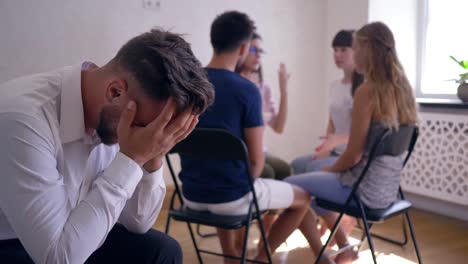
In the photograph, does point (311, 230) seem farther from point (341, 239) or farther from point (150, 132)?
point (150, 132)

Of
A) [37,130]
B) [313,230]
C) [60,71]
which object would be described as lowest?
[313,230]

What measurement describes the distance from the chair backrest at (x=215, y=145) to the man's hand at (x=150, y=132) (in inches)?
26.2

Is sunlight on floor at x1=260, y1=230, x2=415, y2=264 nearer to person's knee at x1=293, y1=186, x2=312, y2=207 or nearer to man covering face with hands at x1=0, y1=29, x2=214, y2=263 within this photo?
person's knee at x1=293, y1=186, x2=312, y2=207

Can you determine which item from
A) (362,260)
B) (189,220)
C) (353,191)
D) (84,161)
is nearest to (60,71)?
(84,161)

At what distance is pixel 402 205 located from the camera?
210cm

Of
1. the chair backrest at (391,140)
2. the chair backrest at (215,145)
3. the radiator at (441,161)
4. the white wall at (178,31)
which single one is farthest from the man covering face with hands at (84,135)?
the radiator at (441,161)

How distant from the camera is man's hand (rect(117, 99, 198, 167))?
3.39 feet

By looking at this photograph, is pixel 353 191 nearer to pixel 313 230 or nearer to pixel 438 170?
pixel 313 230

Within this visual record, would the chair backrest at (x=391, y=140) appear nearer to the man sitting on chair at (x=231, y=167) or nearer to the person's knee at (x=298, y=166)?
the man sitting on chair at (x=231, y=167)

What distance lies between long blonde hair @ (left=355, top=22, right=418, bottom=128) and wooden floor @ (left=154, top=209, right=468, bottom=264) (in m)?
0.87

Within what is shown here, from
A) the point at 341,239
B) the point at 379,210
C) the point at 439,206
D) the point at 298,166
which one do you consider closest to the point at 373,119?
Answer: the point at 379,210

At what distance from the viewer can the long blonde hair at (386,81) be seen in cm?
201

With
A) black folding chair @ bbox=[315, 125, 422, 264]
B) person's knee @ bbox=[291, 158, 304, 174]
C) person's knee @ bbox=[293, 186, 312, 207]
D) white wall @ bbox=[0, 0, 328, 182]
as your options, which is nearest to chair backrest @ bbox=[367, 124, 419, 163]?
black folding chair @ bbox=[315, 125, 422, 264]

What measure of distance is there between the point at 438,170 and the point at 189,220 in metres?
1.99
